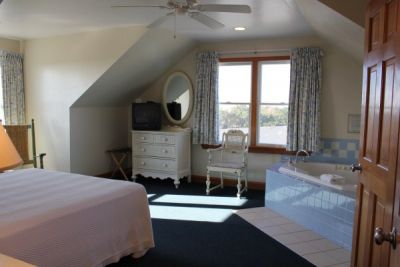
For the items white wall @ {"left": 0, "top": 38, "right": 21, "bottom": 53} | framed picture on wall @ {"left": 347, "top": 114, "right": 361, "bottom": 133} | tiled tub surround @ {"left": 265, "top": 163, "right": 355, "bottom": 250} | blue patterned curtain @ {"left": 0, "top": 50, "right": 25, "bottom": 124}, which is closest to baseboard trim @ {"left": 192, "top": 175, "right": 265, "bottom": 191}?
tiled tub surround @ {"left": 265, "top": 163, "right": 355, "bottom": 250}

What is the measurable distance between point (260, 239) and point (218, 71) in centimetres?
296

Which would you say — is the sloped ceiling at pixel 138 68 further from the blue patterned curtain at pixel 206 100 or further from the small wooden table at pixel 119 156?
the small wooden table at pixel 119 156

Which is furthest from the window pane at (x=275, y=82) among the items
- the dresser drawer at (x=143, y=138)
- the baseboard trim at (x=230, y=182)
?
the dresser drawer at (x=143, y=138)

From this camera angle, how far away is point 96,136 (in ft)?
18.8

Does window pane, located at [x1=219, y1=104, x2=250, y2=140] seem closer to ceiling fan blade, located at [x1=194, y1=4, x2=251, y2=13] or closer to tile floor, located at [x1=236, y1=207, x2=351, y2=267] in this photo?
tile floor, located at [x1=236, y1=207, x2=351, y2=267]

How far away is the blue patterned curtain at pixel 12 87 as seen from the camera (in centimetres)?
538

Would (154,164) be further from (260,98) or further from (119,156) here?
(260,98)

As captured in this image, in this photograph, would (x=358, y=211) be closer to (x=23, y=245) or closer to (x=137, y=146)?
(x=23, y=245)

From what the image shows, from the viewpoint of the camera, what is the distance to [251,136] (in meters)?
5.45

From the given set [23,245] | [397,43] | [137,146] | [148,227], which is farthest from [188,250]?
[137,146]

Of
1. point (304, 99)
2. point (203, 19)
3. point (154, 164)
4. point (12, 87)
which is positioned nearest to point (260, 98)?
point (304, 99)

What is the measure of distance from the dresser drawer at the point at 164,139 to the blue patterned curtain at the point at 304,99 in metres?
1.78

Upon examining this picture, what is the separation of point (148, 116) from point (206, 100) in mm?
1008

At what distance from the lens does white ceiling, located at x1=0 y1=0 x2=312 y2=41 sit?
3516mm
